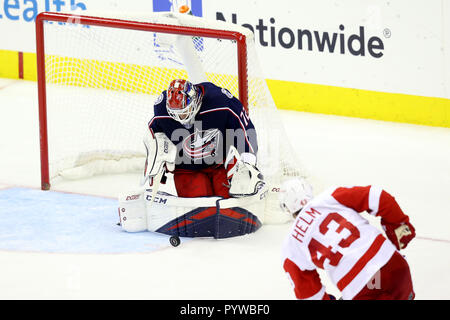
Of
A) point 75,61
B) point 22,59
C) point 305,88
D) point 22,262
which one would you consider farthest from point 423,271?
point 22,59

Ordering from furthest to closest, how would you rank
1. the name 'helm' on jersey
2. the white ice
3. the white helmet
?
the name 'helm' on jersey, the white ice, the white helmet

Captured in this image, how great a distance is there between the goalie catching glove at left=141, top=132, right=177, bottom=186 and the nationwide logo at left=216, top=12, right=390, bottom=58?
124 inches

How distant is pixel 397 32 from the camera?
8539 millimetres

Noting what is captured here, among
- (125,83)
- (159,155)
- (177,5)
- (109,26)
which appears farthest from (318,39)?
(159,155)

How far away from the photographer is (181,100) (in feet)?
19.0

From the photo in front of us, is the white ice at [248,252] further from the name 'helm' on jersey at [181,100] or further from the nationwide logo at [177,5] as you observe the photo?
the nationwide logo at [177,5]

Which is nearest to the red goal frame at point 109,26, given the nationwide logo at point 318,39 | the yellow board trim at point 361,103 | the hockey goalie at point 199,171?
the hockey goalie at point 199,171

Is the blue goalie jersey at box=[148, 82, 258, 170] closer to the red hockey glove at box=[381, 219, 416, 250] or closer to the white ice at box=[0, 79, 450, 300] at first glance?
the white ice at box=[0, 79, 450, 300]

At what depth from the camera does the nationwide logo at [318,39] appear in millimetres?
8711

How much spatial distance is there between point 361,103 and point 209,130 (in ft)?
10.8

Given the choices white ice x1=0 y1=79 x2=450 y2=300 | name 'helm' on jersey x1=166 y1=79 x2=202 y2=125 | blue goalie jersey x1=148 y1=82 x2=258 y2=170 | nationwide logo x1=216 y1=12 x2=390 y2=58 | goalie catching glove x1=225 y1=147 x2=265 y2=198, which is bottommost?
white ice x1=0 y1=79 x2=450 y2=300

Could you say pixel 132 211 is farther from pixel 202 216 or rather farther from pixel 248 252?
pixel 248 252

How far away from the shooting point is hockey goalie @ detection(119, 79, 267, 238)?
19.3 feet

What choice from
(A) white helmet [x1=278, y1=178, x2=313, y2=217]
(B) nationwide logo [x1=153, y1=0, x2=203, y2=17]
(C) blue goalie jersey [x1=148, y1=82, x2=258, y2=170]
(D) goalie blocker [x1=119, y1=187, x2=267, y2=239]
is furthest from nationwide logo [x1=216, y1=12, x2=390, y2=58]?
(A) white helmet [x1=278, y1=178, x2=313, y2=217]
